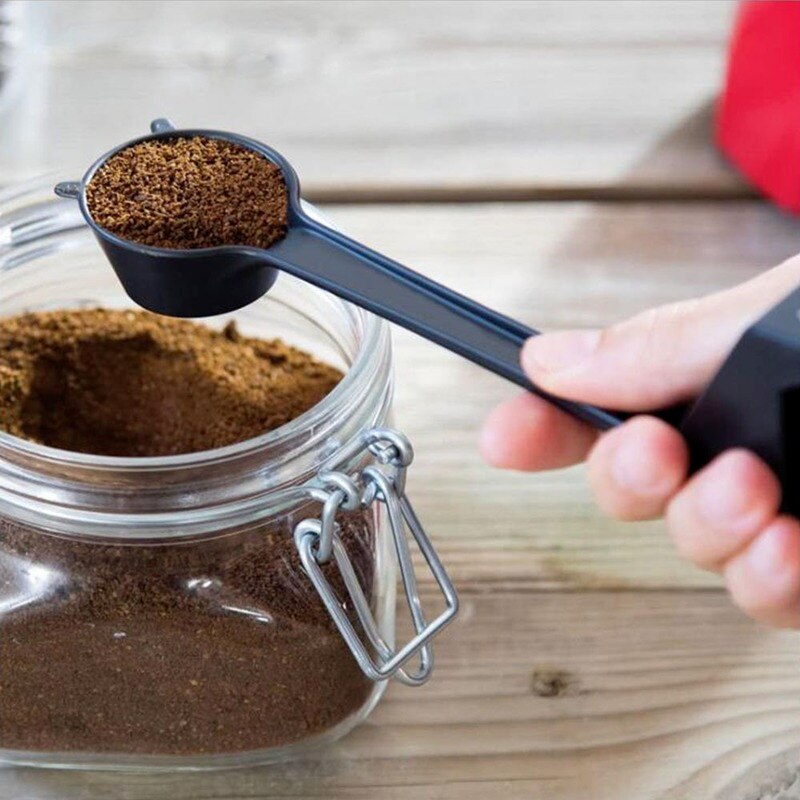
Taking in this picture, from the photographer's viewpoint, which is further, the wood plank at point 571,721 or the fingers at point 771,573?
the wood plank at point 571,721

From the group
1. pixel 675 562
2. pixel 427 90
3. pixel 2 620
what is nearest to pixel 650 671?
pixel 675 562

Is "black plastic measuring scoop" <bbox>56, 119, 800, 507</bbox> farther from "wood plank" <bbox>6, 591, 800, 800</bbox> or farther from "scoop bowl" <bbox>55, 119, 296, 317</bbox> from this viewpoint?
"wood plank" <bbox>6, 591, 800, 800</bbox>

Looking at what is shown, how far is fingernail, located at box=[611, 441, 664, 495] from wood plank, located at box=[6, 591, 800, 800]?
188mm

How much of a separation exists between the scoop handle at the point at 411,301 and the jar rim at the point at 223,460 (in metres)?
0.03

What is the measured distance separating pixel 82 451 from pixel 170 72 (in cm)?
48

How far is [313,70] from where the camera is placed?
1.05m

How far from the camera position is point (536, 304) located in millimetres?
855

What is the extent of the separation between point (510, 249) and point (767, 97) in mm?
219

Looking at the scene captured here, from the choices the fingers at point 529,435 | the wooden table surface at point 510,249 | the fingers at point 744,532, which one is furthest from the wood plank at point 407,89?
the fingers at point 744,532

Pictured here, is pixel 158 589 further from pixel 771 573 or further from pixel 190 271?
pixel 771 573

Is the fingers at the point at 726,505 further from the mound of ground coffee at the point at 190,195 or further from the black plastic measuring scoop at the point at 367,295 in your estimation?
the mound of ground coffee at the point at 190,195

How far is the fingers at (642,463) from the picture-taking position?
0.48 m

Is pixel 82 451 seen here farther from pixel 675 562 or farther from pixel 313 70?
pixel 313 70

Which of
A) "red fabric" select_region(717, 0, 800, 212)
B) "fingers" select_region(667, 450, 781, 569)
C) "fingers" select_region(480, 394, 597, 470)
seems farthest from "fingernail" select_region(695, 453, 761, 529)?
"red fabric" select_region(717, 0, 800, 212)
